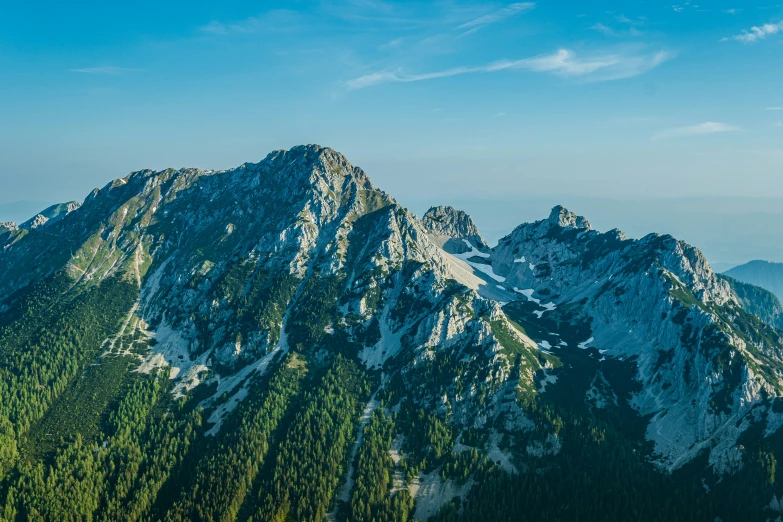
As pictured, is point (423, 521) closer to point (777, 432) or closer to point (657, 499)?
point (657, 499)

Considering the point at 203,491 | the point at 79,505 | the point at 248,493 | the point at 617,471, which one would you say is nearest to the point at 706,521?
the point at 617,471

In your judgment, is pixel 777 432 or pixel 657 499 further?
pixel 777 432

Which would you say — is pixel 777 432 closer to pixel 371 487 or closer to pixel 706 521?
pixel 706 521

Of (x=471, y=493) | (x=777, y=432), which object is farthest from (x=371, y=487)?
(x=777, y=432)

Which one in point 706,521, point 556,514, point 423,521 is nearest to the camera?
point 706,521

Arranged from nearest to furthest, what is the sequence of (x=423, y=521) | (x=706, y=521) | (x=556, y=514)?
1. (x=706, y=521)
2. (x=556, y=514)
3. (x=423, y=521)

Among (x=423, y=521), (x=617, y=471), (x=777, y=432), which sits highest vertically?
(x=777, y=432)

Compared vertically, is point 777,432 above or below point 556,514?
above

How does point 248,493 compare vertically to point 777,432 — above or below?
below

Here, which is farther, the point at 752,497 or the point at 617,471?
the point at 617,471
